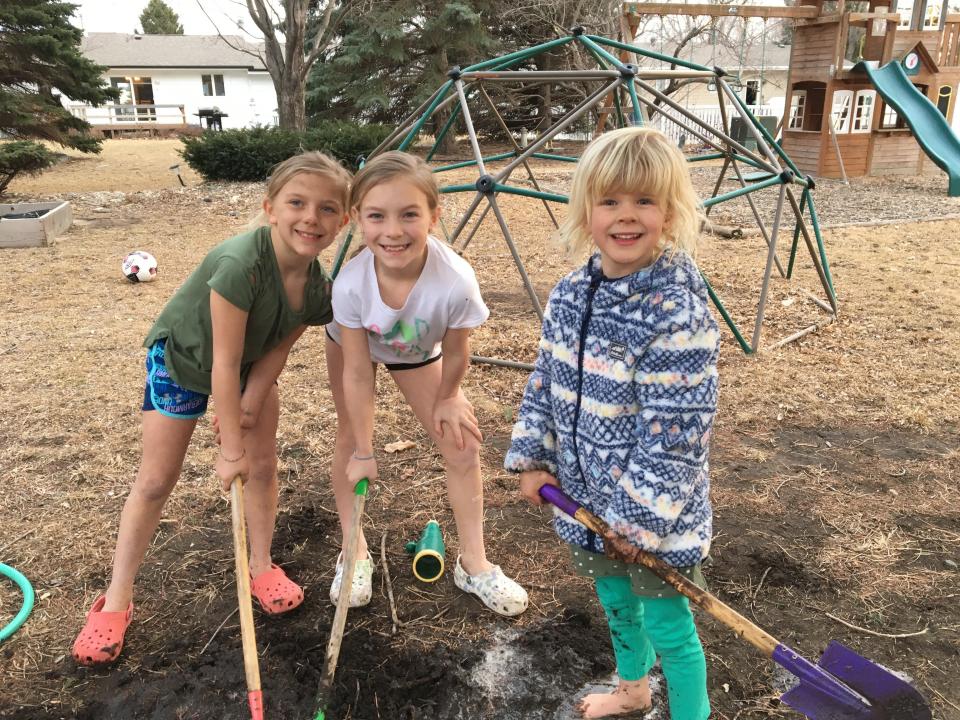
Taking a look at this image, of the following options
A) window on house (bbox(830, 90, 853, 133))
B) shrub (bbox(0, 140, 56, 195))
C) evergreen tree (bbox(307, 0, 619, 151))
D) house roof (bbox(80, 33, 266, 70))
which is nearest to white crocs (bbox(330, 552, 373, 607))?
shrub (bbox(0, 140, 56, 195))

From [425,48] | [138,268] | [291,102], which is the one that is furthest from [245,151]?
[425,48]

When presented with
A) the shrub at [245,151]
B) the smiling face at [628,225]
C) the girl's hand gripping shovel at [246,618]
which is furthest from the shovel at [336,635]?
the shrub at [245,151]

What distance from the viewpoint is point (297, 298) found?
225 centimetres

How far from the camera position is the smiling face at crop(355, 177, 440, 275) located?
6.79ft

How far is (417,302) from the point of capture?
85.4 inches

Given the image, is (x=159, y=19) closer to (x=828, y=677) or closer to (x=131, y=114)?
(x=131, y=114)

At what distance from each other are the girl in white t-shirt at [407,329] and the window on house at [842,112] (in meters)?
13.0

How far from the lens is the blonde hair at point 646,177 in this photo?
162 centimetres

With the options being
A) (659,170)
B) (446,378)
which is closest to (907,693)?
(659,170)

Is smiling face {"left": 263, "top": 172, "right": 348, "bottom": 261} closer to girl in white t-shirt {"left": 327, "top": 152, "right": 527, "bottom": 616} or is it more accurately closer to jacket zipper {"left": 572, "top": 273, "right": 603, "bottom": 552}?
girl in white t-shirt {"left": 327, "top": 152, "right": 527, "bottom": 616}

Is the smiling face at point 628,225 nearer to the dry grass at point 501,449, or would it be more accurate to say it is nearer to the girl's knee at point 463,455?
the girl's knee at point 463,455

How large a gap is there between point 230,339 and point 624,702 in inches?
57.1

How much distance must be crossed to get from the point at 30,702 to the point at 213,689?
0.51 meters

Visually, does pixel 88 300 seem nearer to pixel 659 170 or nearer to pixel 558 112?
pixel 659 170
